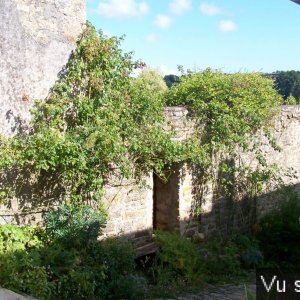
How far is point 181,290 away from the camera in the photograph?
7363 mm

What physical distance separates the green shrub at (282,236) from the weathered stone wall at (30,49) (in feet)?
16.6

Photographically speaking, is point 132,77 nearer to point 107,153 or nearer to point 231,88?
point 107,153

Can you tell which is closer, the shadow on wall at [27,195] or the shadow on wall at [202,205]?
the shadow on wall at [27,195]

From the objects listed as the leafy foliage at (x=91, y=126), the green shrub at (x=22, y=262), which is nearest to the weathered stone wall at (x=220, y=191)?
the leafy foliage at (x=91, y=126)

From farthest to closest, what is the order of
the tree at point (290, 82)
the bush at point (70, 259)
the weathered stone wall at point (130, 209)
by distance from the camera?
the tree at point (290, 82)
the weathered stone wall at point (130, 209)
the bush at point (70, 259)

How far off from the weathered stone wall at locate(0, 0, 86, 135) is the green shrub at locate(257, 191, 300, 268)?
5.06 metres

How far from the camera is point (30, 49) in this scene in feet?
21.7

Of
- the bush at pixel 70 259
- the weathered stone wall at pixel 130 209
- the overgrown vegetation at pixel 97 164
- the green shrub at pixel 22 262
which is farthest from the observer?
the weathered stone wall at pixel 130 209

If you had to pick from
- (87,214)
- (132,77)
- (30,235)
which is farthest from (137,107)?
(30,235)

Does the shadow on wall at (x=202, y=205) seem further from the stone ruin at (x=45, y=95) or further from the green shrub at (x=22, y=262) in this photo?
the green shrub at (x=22, y=262)

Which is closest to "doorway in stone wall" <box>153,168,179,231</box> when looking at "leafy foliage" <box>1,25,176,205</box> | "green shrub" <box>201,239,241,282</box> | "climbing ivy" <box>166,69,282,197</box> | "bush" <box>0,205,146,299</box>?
"climbing ivy" <box>166,69,282,197</box>

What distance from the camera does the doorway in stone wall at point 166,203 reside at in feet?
27.8

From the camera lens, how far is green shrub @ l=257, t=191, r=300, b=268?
29.4 ft

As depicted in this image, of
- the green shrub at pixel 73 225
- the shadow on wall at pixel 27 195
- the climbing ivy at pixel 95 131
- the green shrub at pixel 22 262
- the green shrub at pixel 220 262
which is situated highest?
the climbing ivy at pixel 95 131
